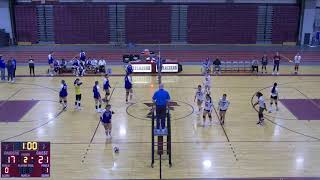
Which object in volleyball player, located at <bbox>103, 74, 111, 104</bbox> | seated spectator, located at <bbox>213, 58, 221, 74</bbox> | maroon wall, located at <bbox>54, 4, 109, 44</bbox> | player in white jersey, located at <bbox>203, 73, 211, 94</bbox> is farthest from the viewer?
maroon wall, located at <bbox>54, 4, 109, 44</bbox>

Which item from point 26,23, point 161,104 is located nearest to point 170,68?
point 161,104

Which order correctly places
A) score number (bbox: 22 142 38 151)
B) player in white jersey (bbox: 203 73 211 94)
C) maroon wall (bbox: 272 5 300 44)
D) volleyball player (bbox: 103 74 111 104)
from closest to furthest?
score number (bbox: 22 142 38 151)
volleyball player (bbox: 103 74 111 104)
player in white jersey (bbox: 203 73 211 94)
maroon wall (bbox: 272 5 300 44)

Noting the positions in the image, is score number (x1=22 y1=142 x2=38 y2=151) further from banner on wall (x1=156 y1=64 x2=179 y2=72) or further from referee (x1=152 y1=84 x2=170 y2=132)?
banner on wall (x1=156 y1=64 x2=179 y2=72)

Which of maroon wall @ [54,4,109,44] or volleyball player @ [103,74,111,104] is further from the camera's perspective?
maroon wall @ [54,4,109,44]

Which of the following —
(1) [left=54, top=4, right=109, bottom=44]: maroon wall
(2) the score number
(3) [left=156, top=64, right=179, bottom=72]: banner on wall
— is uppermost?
(1) [left=54, top=4, right=109, bottom=44]: maroon wall

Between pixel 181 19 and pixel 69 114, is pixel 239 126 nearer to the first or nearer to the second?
pixel 69 114

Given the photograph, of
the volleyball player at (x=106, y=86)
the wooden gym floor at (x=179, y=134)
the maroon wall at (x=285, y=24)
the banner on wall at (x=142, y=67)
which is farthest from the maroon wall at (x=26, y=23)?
the maroon wall at (x=285, y=24)

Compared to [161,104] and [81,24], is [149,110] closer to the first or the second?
[161,104]

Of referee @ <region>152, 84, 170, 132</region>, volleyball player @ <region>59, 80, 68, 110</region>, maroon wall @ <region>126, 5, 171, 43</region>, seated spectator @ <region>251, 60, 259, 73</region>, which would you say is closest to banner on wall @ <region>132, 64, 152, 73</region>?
seated spectator @ <region>251, 60, 259, 73</region>

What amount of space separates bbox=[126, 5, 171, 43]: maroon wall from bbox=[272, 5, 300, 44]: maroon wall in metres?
11.1
